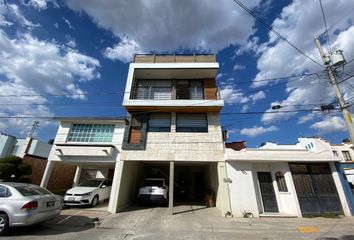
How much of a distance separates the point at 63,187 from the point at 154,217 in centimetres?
1184

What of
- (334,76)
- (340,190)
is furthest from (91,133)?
(340,190)

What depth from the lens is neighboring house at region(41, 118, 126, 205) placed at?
35.4ft

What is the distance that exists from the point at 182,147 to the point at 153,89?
5253 mm

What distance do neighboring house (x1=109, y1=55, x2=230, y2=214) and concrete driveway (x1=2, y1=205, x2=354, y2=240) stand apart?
143cm

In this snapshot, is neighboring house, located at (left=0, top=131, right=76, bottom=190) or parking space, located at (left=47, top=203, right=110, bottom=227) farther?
neighboring house, located at (left=0, top=131, right=76, bottom=190)

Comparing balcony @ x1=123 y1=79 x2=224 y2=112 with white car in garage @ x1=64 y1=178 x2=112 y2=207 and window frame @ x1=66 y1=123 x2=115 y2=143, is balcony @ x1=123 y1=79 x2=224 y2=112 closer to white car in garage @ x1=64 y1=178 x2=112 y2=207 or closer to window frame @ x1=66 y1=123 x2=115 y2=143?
window frame @ x1=66 y1=123 x2=115 y2=143

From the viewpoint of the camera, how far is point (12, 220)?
536cm

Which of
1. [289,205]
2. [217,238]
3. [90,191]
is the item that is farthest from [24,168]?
[289,205]

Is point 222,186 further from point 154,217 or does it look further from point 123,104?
point 123,104

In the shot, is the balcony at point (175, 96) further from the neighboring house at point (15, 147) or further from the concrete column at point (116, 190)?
the neighboring house at point (15, 147)

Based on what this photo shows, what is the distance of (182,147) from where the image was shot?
36.1 ft

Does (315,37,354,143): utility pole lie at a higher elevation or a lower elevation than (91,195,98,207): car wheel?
higher

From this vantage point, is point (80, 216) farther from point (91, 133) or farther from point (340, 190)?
point (340, 190)

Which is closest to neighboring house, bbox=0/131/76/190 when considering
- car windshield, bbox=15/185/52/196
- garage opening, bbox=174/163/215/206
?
car windshield, bbox=15/185/52/196
